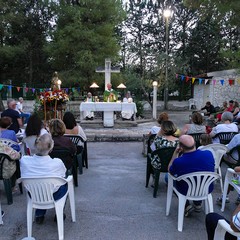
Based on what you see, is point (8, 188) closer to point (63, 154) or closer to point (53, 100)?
point (63, 154)

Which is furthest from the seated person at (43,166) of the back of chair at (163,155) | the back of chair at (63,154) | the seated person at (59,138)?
the back of chair at (163,155)

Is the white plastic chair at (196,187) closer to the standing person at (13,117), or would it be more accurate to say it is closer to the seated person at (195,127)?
the seated person at (195,127)

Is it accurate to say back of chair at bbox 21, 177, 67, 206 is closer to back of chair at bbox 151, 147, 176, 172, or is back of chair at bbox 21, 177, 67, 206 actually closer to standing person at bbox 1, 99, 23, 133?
back of chair at bbox 151, 147, 176, 172

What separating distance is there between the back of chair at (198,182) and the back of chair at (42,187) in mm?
1295

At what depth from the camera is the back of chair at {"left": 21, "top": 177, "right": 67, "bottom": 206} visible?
2748 mm

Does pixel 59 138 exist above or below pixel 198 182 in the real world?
above

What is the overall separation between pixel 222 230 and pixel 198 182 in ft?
3.38

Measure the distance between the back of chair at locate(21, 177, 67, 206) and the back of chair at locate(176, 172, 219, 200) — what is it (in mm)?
1295

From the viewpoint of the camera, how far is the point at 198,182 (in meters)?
3.04

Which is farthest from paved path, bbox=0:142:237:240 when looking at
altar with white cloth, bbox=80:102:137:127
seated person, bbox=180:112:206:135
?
altar with white cloth, bbox=80:102:137:127

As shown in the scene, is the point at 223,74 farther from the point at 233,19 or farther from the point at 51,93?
the point at 51,93

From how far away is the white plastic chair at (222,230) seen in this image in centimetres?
189

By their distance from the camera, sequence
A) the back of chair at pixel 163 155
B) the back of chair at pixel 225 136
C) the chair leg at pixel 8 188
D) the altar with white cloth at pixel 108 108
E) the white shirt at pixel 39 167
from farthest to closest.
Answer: the altar with white cloth at pixel 108 108, the back of chair at pixel 225 136, the back of chair at pixel 163 155, the chair leg at pixel 8 188, the white shirt at pixel 39 167

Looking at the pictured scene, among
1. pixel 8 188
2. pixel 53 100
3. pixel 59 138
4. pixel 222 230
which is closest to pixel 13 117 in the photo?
pixel 53 100
